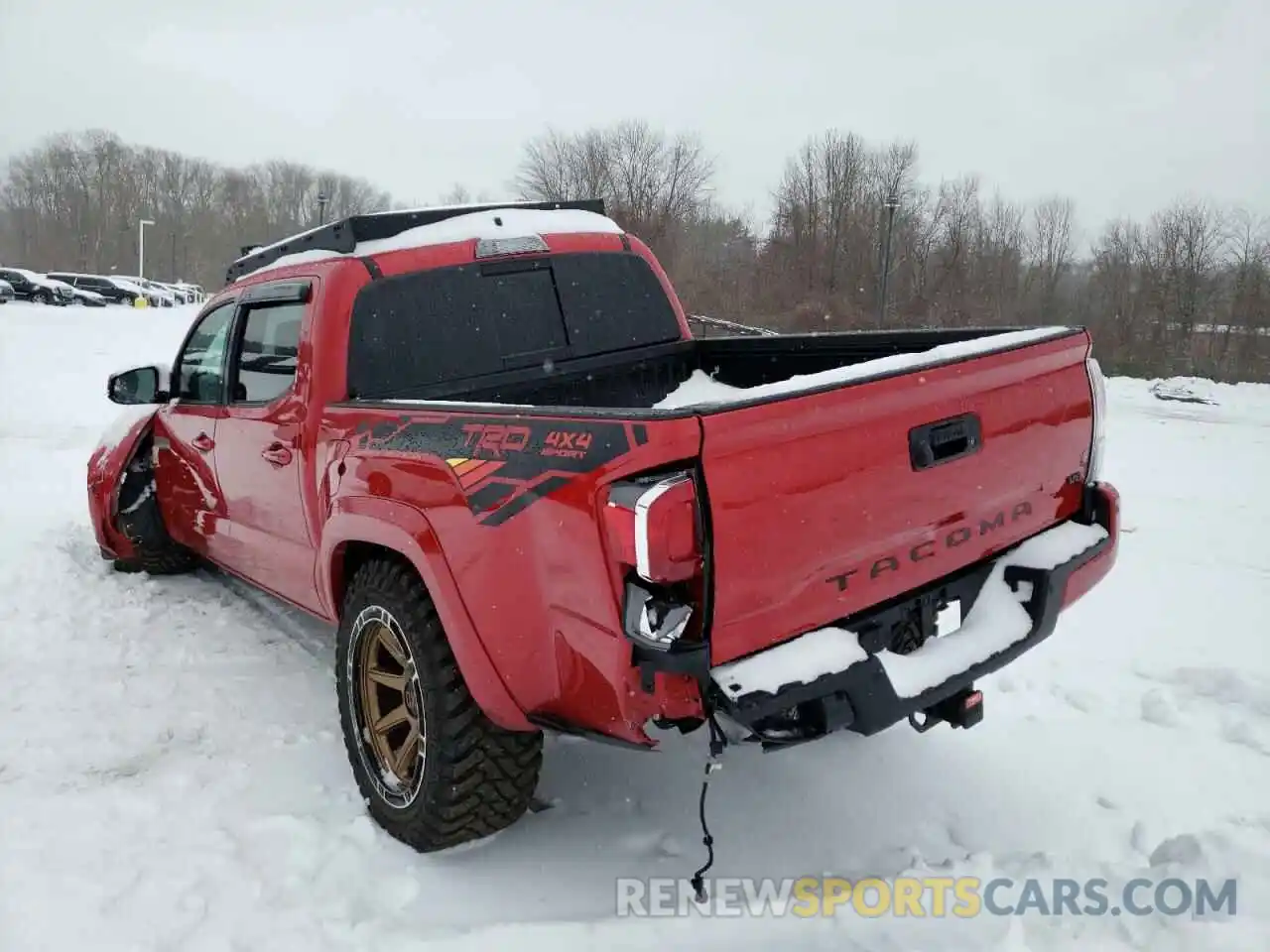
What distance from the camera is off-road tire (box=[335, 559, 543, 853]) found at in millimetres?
2664

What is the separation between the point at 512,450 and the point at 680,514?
55cm

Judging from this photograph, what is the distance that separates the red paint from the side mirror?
6.61 feet

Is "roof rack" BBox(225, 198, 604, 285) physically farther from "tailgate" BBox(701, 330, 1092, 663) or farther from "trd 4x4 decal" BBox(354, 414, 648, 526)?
"tailgate" BBox(701, 330, 1092, 663)

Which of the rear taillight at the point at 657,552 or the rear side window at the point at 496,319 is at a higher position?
the rear side window at the point at 496,319

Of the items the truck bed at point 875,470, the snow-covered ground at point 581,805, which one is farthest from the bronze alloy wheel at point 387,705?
the truck bed at point 875,470

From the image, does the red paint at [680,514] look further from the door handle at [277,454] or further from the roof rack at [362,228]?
the roof rack at [362,228]

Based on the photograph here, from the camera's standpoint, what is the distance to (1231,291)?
2000 inches

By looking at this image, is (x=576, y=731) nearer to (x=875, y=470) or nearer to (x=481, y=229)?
(x=875, y=470)

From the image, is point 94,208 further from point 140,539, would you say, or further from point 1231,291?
point 140,539

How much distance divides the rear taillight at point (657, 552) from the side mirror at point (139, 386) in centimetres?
383

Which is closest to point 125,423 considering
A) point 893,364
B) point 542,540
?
point 542,540

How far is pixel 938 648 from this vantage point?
258 cm

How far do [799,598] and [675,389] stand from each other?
7.89ft

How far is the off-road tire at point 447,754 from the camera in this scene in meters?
2.66
